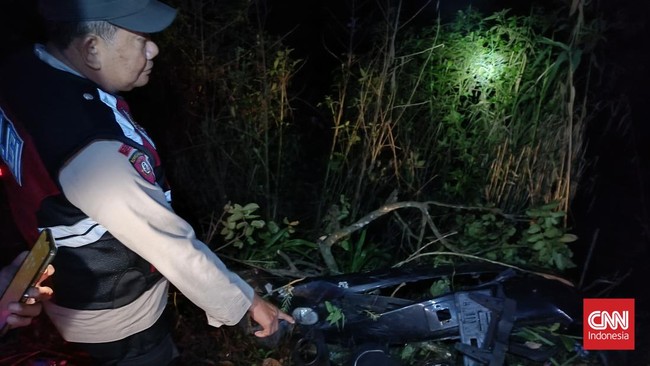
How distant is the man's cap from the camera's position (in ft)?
5.06

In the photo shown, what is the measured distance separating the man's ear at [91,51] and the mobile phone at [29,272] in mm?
491

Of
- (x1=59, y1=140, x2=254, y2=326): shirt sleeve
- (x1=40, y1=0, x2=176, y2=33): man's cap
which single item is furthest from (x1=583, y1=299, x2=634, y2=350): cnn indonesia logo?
(x1=40, y1=0, x2=176, y2=33): man's cap

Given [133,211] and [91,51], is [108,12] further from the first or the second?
[133,211]

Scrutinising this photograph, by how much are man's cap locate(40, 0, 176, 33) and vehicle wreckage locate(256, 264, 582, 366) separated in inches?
59.5

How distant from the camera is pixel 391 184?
13.7 ft

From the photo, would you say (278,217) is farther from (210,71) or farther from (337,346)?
(337,346)

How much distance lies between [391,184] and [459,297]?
64.1 inches

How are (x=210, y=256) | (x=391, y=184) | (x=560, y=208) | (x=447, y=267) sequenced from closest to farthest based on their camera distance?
(x=210, y=256), (x=447, y=267), (x=560, y=208), (x=391, y=184)

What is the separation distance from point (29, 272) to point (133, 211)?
0.98 feet

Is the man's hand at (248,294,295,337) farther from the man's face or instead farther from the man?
the man's face

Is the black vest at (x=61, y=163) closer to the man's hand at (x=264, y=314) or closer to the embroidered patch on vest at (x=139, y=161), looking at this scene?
the embroidered patch on vest at (x=139, y=161)

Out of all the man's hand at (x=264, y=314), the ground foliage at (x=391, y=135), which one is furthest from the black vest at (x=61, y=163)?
the ground foliage at (x=391, y=135)

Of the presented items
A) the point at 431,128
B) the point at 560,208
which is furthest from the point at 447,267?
the point at 431,128

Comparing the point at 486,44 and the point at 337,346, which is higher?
the point at 486,44
